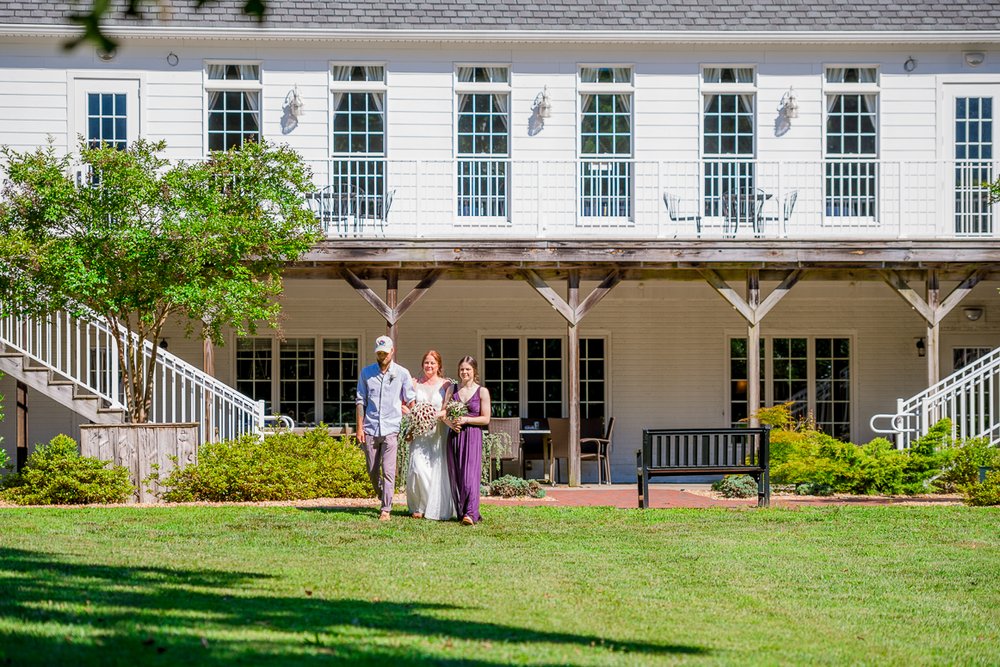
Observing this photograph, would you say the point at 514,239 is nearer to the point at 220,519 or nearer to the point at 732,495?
the point at 732,495

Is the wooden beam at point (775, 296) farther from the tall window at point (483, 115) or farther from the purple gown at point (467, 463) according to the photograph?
the purple gown at point (467, 463)

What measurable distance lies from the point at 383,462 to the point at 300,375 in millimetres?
8262

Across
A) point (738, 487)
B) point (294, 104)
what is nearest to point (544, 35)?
point (294, 104)

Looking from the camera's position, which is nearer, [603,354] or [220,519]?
[220,519]

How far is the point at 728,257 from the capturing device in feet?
56.1

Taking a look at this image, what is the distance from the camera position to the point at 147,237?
44.7ft

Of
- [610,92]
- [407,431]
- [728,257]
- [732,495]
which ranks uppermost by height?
[610,92]

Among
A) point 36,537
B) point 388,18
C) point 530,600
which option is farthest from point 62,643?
point 388,18

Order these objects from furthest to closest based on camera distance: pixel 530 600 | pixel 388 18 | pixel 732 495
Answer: pixel 388 18 → pixel 732 495 → pixel 530 600

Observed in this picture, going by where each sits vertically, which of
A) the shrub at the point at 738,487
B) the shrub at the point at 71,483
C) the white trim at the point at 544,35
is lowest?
the shrub at the point at 738,487

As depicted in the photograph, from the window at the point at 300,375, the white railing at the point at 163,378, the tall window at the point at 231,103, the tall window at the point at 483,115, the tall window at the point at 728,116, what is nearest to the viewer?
the white railing at the point at 163,378

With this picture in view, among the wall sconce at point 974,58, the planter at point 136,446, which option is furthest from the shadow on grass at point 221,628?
the wall sconce at point 974,58

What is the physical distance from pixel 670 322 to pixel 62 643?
14.8m

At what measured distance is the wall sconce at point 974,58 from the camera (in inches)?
749
